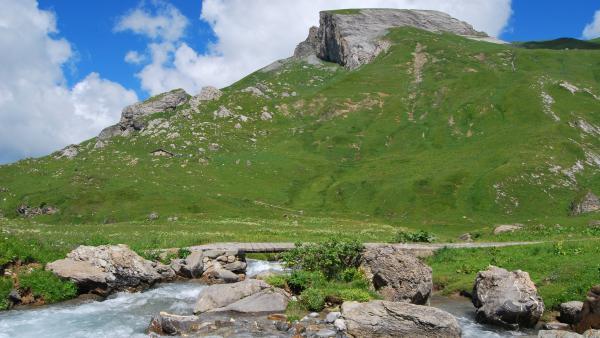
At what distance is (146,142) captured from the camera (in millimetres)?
181750

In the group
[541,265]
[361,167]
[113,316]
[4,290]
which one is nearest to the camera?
[113,316]

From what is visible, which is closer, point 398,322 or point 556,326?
point 398,322

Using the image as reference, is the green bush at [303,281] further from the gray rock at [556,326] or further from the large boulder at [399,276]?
the gray rock at [556,326]

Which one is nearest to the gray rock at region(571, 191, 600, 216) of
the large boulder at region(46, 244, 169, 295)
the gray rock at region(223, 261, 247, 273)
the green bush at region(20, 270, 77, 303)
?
the gray rock at region(223, 261, 247, 273)

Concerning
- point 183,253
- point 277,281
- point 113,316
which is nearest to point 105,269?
point 113,316

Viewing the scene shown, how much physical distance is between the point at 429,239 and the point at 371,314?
1513 inches

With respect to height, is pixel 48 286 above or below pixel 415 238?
above

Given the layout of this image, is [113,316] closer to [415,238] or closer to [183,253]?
[183,253]

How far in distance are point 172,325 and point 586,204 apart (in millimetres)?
109401

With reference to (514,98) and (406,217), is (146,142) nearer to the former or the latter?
(406,217)

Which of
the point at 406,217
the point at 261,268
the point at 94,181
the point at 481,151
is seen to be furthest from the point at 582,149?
the point at 94,181

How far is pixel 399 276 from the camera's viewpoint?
29.3 metres

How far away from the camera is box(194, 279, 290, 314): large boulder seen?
1035 inches

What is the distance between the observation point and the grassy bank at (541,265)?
29.6 m
